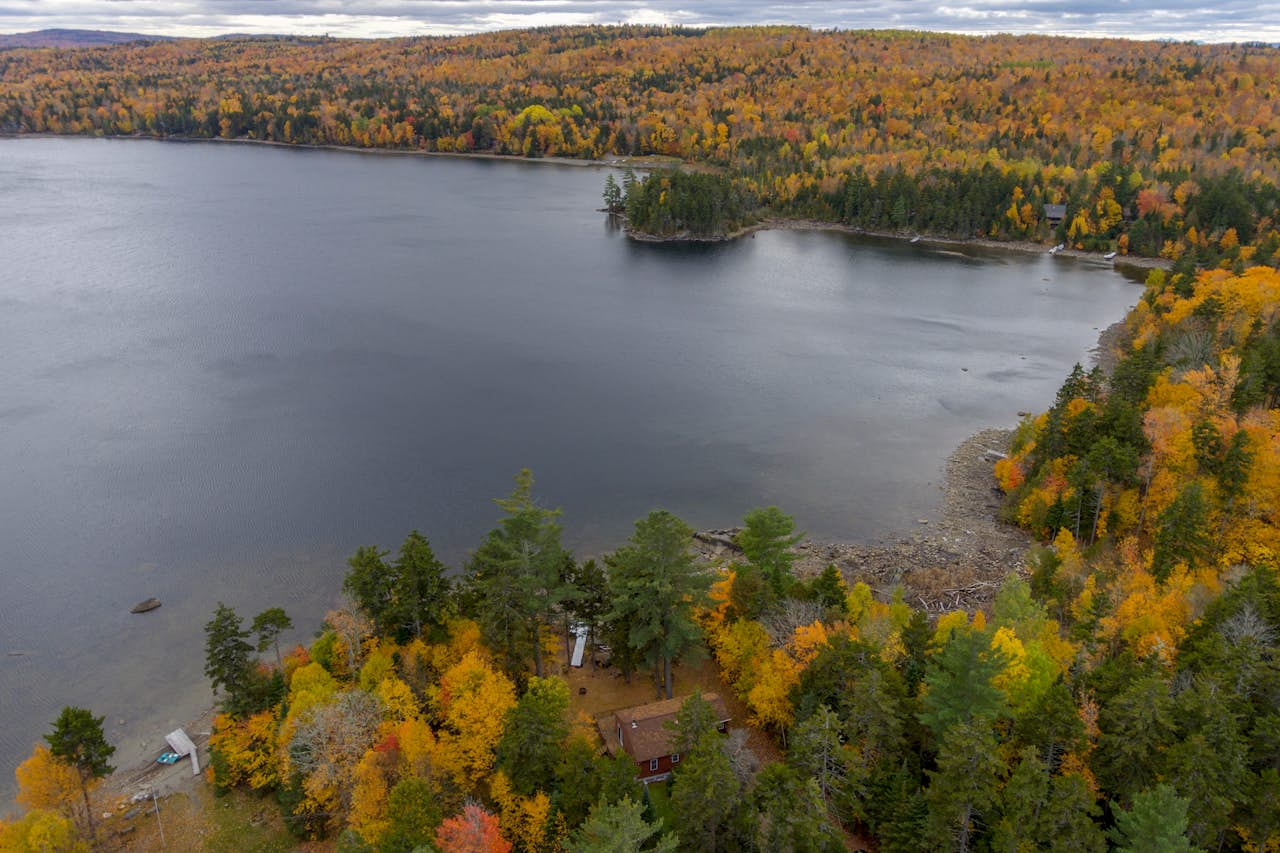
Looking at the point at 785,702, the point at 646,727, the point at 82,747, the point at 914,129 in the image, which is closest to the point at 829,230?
the point at 914,129

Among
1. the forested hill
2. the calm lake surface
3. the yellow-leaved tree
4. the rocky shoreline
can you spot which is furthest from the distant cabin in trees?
the forested hill

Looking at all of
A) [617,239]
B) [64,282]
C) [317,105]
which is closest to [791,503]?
[617,239]

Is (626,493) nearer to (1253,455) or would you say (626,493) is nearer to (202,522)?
(202,522)

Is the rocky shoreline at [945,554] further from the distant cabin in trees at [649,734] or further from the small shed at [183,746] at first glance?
the small shed at [183,746]

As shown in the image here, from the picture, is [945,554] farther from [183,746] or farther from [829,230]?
[829,230]

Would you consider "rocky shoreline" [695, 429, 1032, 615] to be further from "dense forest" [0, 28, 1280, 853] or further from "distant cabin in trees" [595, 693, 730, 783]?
"distant cabin in trees" [595, 693, 730, 783]

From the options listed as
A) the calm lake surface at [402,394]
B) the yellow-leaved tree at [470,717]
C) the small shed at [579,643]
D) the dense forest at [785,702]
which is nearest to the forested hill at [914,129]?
the calm lake surface at [402,394]
